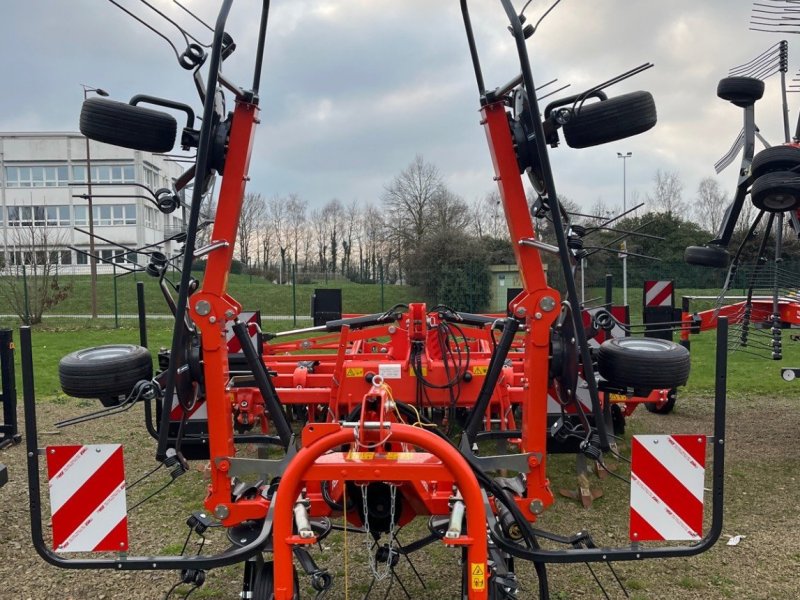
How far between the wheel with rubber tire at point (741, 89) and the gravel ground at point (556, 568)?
128 inches

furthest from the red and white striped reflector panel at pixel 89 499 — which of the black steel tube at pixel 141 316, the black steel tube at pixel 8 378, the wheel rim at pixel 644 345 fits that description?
the black steel tube at pixel 8 378

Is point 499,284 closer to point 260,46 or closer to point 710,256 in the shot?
point 710,256

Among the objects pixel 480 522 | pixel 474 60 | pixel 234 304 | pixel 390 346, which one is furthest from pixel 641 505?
pixel 390 346

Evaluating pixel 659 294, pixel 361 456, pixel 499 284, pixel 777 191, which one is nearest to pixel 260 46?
pixel 361 456

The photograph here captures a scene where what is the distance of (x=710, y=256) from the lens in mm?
5875

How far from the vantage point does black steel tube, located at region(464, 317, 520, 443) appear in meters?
2.87

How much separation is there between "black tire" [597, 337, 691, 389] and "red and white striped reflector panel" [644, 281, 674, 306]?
4178mm

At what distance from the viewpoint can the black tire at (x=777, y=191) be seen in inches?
196

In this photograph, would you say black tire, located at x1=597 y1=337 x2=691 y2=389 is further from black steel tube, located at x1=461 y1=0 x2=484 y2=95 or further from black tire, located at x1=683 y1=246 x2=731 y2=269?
black tire, located at x1=683 y1=246 x2=731 y2=269

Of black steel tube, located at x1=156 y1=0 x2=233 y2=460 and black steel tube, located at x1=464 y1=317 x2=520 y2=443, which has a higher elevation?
black steel tube, located at x1=156 y1=0 x2=233 y2=460

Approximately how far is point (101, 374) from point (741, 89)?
18.7 feet

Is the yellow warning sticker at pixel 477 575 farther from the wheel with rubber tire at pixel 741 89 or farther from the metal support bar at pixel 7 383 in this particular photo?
the wheel with rubber tire at pixel 741 89

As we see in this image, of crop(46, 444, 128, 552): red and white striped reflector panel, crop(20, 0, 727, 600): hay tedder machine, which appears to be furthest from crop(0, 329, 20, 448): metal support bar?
crop(46, 444, 128, 552): red and white striped reflector panel

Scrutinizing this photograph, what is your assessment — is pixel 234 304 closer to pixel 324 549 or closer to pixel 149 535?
pixel 324 549
